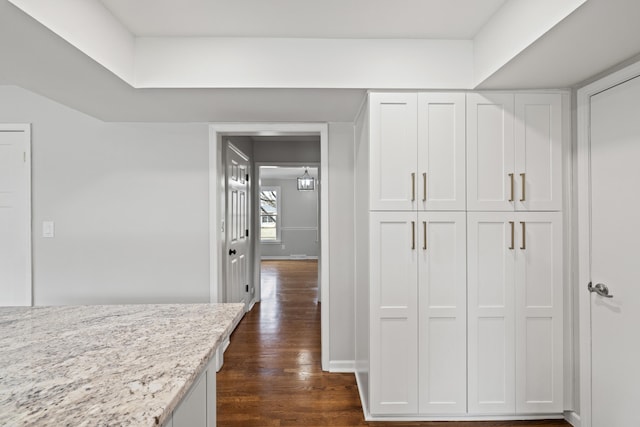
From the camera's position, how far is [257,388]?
2.61 metres

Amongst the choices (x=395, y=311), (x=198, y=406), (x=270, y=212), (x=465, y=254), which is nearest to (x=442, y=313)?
(x=395, y=311)

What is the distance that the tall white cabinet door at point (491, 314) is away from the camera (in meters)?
2.17

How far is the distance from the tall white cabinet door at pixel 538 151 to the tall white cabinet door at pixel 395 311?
0.76 meters

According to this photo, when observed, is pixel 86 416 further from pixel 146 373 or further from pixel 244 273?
pixel 244 273

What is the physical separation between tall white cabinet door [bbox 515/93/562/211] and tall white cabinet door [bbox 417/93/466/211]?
14.3 inches

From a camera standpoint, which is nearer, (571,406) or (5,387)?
(5,387)

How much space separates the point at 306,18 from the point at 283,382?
2598 millimetres

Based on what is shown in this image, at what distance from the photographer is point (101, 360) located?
1.01 meters

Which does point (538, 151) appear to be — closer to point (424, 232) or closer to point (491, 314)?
point (424, 232)

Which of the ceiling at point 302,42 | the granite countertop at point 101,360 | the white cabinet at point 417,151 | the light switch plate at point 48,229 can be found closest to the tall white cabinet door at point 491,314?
the white cabinet at point 417,151

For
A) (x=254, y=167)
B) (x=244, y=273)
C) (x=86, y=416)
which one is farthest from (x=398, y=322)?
(x=254, y=167)

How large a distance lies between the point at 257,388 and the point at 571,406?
2163 mm

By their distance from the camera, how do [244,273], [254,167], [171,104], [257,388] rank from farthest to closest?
1. [254,167]
2. [244,273]
3. [257,388]
4. [171,104]

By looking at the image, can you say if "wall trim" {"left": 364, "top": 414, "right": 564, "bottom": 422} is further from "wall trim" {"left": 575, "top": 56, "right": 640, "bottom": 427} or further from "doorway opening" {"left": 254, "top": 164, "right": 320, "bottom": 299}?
"doorway opening" {"left": 254, "top": 164, "right": 320, "bottom": 299}
